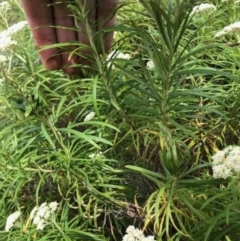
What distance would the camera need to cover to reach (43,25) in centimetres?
99

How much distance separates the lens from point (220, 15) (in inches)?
84.8

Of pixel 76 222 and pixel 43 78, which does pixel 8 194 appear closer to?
pixel 76 222

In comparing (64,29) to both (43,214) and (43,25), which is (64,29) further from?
(43,214)

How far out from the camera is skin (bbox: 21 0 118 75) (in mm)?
968

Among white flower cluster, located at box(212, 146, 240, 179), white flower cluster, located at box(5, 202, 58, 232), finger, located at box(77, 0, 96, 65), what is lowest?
white flower cluster, located at box(5, 202, 58, 232)

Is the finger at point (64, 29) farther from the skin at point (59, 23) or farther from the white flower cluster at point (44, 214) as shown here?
the white flower cluster at point (44, 214)

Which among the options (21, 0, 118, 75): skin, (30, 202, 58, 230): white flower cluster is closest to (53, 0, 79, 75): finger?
(21, 0, 118, 75): skin

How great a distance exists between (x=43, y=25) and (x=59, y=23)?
0.17ft

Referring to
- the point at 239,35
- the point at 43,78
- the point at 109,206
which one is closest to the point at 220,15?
the point at 239,35

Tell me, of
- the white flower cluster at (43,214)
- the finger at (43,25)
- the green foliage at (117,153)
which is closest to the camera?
the finger at (43,25)

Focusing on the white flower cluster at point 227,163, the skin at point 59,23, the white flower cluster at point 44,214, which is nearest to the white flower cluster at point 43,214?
the white flower cluster at point 44,214

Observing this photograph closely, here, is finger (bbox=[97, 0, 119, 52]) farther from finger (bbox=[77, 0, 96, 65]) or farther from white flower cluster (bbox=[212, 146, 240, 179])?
white flower cluster (bbox=[212, 146, 240, 179])

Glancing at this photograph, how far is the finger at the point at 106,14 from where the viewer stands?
1021 mm

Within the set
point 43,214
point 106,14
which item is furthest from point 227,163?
point 43,214
